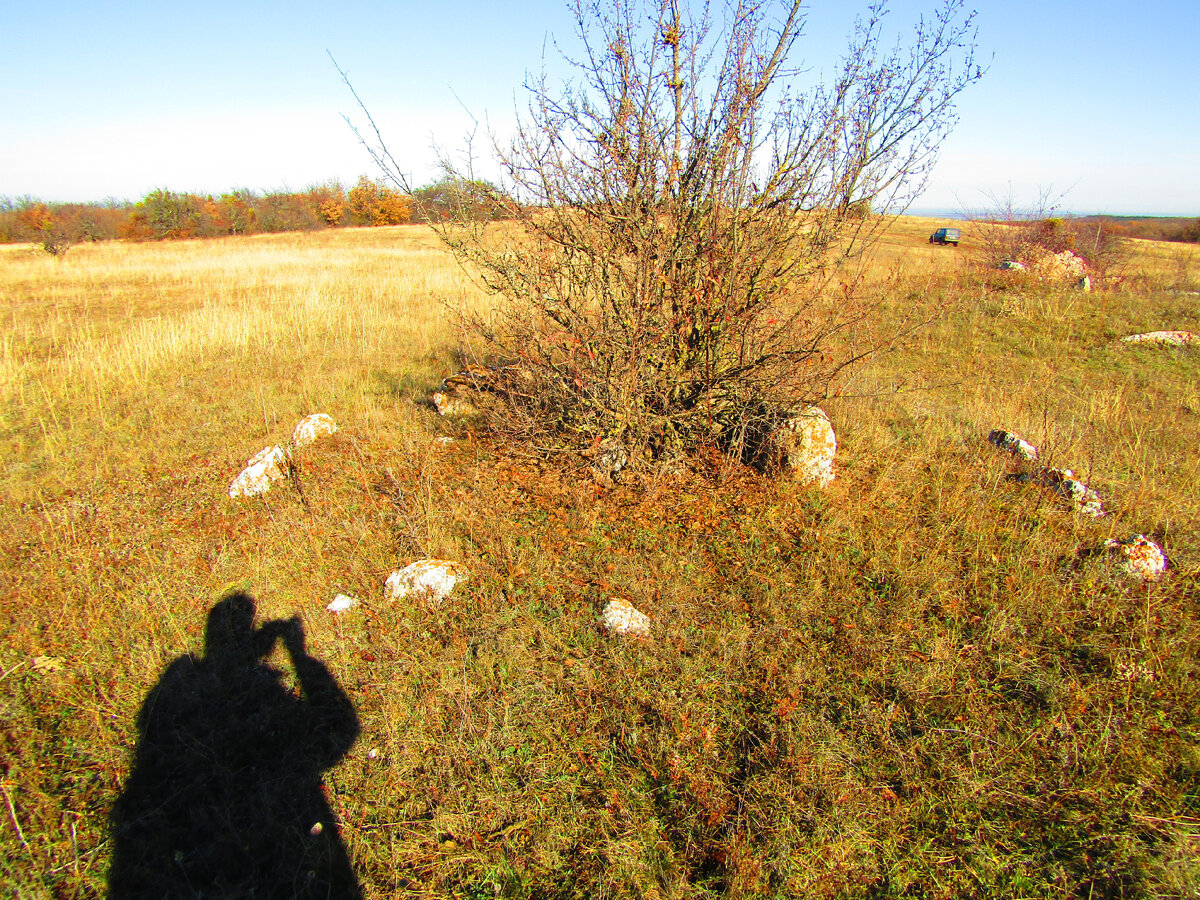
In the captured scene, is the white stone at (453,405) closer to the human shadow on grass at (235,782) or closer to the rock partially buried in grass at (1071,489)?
the human shadow on grass at (235,782)

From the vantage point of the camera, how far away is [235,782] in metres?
2.54

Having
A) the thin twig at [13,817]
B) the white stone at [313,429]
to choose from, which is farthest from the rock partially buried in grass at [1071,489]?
the white stone at [313,429]

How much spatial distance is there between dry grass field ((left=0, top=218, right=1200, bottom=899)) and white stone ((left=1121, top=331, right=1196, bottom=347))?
90.3 inches

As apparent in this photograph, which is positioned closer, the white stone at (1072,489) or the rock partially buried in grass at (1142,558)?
the rock partially buried in grass at (1142,558)

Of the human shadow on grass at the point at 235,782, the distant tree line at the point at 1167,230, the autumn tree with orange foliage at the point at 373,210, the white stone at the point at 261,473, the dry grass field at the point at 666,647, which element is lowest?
the human shadow on grass at the point at 235,782

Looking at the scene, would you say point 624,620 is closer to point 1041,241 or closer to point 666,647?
point 666,647

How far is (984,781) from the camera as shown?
240 cm

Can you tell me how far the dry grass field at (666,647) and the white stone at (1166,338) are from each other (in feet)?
7.52

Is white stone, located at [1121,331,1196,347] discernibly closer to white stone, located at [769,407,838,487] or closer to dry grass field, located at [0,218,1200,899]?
dry grass field, located at [0,218,1200,899]

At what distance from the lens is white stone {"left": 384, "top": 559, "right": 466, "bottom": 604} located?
3.55 metres

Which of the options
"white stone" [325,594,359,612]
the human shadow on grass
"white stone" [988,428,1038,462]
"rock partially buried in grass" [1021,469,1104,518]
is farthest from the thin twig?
"white stone" [988,428,1038,462]

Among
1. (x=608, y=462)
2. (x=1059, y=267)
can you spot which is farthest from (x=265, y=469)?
(x=1059, y=267)

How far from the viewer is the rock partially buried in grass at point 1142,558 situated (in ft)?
11.6

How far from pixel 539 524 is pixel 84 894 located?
9.23 feet
